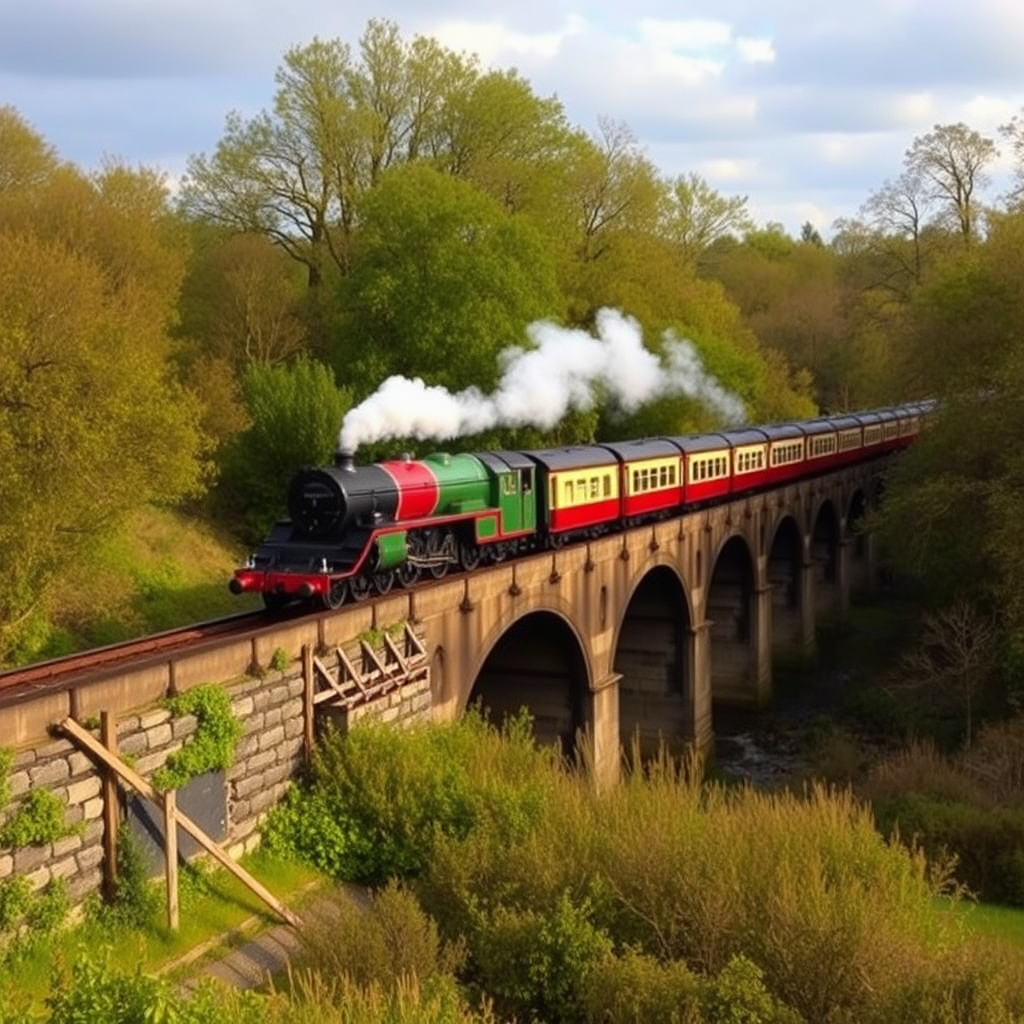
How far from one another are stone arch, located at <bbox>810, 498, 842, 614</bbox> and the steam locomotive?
1434cm

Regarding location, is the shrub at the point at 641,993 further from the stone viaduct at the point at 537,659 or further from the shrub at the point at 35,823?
the shrub at the point at 35,823

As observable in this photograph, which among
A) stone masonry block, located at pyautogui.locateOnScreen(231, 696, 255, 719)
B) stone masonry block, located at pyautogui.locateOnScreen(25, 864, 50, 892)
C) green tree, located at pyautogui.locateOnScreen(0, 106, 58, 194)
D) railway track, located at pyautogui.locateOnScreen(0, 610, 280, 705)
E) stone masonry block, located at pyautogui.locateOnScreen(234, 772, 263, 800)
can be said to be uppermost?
green tree, located at pyautogui.locateOnScreen(0, 106, 58, 194)

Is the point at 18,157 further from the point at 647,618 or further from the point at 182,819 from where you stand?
the point at 182,819

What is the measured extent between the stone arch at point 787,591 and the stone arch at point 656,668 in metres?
10.9

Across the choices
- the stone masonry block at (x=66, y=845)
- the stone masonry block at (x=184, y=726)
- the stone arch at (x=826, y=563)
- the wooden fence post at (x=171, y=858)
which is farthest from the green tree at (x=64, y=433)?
the stone arch at (x=826, y=563)

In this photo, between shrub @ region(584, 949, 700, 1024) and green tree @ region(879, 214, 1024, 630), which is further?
green tree @ region(879, 214, 1024, 630)


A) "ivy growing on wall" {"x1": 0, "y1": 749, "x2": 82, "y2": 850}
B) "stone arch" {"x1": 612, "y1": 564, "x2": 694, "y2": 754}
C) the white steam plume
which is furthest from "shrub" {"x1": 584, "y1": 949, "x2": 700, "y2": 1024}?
"stone arch" {"x1": 612, "y1": 564, "x2": 694, "y2": 754}

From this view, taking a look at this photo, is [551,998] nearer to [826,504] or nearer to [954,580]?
[954,580]

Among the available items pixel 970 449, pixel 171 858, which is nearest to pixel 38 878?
pixel 171 858

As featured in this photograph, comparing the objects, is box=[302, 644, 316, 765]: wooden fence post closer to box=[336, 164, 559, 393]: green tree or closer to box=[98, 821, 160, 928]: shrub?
box=[98, 821, 160, 928]: shrub

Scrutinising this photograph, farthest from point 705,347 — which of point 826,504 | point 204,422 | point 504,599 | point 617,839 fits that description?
point 617,839

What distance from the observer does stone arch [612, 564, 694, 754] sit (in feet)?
108

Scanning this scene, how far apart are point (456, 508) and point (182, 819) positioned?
9630mm

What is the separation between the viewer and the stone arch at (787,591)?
43250mm
